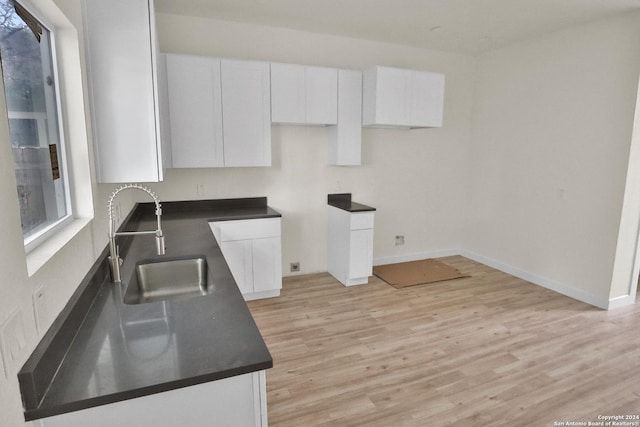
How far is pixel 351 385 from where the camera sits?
2.37 metres

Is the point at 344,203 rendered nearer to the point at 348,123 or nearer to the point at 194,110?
the point at 348,123

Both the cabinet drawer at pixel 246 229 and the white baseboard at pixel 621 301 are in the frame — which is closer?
the cabinet drawer at pixel 246 229

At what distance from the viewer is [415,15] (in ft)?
11.3

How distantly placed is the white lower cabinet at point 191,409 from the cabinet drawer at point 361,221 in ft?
9.47

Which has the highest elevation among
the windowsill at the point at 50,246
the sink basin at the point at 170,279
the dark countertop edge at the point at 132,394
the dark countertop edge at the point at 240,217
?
the windowsill at the point at 50,246

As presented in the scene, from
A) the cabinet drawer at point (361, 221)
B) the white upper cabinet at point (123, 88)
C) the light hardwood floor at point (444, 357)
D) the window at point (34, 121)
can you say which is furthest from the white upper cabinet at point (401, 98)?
the window at point (34, 121)

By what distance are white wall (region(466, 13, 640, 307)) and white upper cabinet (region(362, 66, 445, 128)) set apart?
3.05ft

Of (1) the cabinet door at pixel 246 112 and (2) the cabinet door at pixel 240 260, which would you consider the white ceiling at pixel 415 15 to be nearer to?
(1) the cabinet door at pixel 246 112

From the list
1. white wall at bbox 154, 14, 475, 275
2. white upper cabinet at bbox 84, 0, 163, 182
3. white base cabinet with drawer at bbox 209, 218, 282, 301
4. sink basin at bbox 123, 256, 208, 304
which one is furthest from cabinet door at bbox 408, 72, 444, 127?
sink basin at bbox 123, 256, 208, 304

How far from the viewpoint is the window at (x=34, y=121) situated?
1.29 metres

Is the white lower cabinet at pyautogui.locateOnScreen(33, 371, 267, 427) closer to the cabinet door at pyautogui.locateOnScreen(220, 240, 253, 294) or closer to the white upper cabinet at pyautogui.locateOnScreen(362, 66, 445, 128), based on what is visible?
the cabinet door at pyautogui.locateOnScreen(220, 240, 253, 294)

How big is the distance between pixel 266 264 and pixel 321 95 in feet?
6.09

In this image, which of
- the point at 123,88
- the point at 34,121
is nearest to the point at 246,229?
the point at 123,88

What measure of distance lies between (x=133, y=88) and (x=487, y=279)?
4.10 meters
